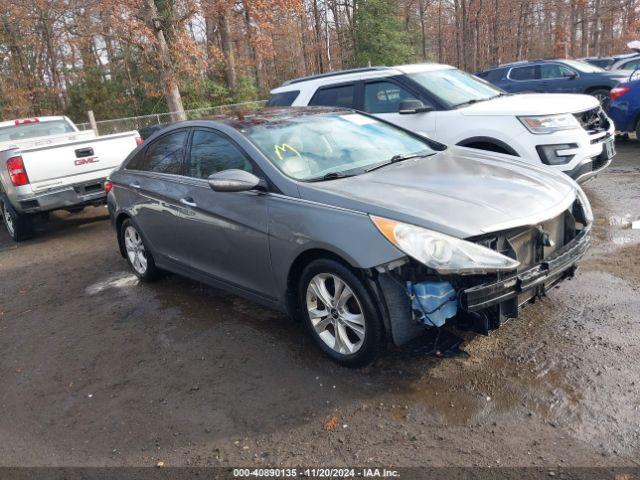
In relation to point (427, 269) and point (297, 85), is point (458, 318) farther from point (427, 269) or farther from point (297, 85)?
point (297, 85)

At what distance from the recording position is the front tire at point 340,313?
3250 millimetres

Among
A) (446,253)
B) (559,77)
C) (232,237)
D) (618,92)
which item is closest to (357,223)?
(446,253)

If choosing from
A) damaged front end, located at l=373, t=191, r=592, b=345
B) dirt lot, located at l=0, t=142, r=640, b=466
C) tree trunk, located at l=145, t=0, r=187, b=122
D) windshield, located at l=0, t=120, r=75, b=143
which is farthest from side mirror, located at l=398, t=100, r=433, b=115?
tree trunk, located at l=145, t=0, r=187, b=122

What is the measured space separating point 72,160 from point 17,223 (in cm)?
138

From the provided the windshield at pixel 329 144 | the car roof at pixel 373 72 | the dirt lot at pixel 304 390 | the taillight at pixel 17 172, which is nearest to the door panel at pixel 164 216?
the dirt lot at pixel 304 390

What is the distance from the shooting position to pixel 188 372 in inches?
149

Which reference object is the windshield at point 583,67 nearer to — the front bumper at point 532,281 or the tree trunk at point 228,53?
the front bumper at point 532,281

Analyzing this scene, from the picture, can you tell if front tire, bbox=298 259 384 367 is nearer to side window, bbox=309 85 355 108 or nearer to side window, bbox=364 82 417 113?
side window, bbox=364 82 417 113

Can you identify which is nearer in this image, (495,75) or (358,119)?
(358,119)

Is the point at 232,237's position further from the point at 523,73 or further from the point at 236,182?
the point at 523,73

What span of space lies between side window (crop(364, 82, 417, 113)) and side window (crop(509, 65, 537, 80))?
29.3ft

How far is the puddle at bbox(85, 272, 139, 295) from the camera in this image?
5.76m

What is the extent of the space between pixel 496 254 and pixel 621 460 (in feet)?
3.79

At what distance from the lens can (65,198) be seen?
7891 millimetres
